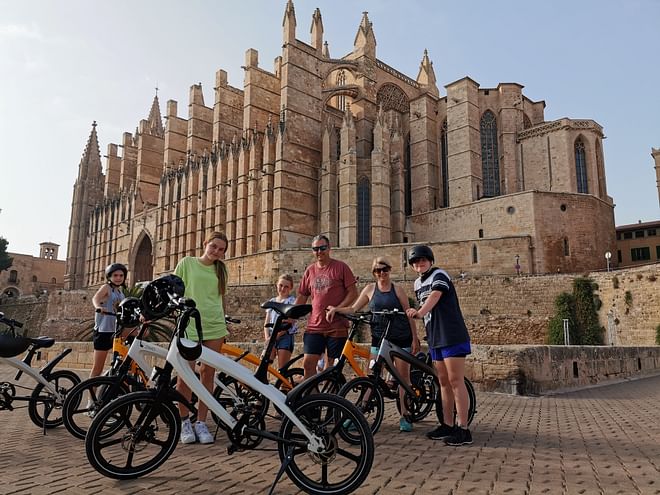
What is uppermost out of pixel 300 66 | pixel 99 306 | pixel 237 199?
pixel 300 66

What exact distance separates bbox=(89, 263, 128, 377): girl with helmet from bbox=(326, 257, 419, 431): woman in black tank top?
8.61 feet

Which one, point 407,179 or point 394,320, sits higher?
point 407,179

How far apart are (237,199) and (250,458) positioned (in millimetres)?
29566

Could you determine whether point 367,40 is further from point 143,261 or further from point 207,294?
point 207,294

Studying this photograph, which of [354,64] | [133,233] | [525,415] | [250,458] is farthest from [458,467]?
[133,233]

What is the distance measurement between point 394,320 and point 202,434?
195 cm

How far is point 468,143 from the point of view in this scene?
28062 millimetres

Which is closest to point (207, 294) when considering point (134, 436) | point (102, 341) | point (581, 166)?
point (134, 436)

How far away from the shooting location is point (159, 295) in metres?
3.29

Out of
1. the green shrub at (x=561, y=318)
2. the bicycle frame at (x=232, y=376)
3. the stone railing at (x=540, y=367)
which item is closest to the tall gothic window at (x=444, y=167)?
the green shrub at (x=561, y=318)

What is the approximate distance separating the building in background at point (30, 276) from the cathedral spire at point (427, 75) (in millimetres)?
47168

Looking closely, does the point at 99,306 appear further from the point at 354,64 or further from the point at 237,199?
the point at 354,64

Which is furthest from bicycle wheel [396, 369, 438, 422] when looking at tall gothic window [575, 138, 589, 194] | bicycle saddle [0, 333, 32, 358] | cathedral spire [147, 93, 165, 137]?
cathedral spire [147, 93, 165, 137]

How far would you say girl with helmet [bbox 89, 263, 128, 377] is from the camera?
512cm
